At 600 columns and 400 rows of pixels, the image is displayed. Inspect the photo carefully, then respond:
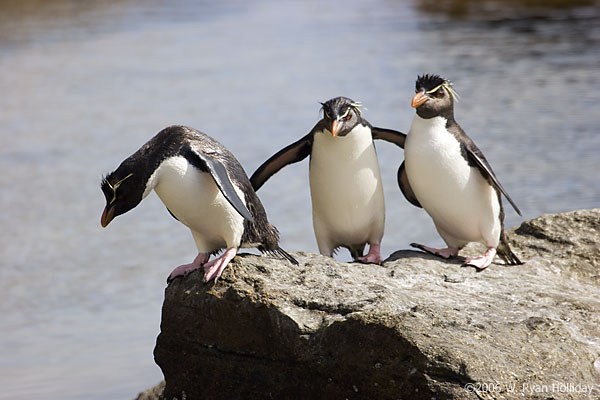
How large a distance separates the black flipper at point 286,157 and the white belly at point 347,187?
13 centimetres

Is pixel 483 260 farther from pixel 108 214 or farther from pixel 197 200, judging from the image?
pixel 108 214

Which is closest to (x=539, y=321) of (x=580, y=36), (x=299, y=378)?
(x=299, y=378)

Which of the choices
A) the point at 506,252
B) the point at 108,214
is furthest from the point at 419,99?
the point at 108,214

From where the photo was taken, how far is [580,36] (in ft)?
50.8

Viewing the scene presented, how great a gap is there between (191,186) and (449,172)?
1.29 meters

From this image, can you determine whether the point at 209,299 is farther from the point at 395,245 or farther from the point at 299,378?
the point at 395,245

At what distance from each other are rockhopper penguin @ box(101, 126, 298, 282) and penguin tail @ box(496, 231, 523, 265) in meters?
1.38

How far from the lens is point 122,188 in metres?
3.53

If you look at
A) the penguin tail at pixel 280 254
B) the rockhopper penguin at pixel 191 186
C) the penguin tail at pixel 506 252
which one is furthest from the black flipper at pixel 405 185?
the rockhopper penguin at pixel 191 186

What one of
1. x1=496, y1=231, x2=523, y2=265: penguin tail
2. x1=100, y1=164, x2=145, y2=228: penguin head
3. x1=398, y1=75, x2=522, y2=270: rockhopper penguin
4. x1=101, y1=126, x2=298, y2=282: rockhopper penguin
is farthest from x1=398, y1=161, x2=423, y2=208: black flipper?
x1=100, y1=164, x2=145, y2=228: penguin head

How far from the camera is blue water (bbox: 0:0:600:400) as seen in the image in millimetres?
5996

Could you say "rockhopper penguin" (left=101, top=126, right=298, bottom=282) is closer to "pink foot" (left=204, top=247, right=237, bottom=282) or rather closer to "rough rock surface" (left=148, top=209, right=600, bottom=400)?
"pink foot" (left=204, top=247, right=237, bottom=282)

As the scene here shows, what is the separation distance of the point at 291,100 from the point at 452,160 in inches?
328

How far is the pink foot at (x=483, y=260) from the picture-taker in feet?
13.8
